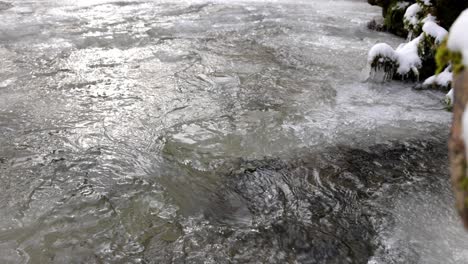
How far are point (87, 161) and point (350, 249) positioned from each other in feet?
9.71

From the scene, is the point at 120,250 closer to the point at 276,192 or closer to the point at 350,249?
the point at 276,192

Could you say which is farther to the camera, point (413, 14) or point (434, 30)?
point (413, 14)

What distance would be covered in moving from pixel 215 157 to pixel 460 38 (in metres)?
3.13

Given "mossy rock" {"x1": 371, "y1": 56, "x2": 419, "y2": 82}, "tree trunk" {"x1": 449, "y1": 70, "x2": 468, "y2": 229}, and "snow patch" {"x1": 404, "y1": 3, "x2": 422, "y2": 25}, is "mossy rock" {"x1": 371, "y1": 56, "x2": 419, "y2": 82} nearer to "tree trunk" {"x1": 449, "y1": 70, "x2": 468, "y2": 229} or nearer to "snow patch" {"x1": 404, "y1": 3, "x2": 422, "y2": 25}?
"snow patch" {"x1": 404, "y1": 3, "x2": 422, "y2": 25}

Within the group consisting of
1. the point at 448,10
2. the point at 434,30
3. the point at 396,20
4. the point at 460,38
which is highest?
the point at 460,38

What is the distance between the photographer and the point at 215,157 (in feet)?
14.9

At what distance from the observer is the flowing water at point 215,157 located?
3338 mm

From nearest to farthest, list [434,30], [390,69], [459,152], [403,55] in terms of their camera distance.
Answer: [459,152] → [434,30] → [390,69] → [403,55]

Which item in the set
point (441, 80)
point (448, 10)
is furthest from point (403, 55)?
point (448, 10)

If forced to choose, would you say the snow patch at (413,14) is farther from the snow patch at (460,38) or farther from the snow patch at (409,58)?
the snow patch at (460,38)

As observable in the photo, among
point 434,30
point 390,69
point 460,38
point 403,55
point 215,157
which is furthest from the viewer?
point 403,55

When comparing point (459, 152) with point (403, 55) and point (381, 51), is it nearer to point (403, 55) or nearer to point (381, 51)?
point (381, 51)

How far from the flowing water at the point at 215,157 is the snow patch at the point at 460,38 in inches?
80.0

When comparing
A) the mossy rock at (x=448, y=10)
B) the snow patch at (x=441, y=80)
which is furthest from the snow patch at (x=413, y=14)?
the snow patch at (x=441, y=80)
